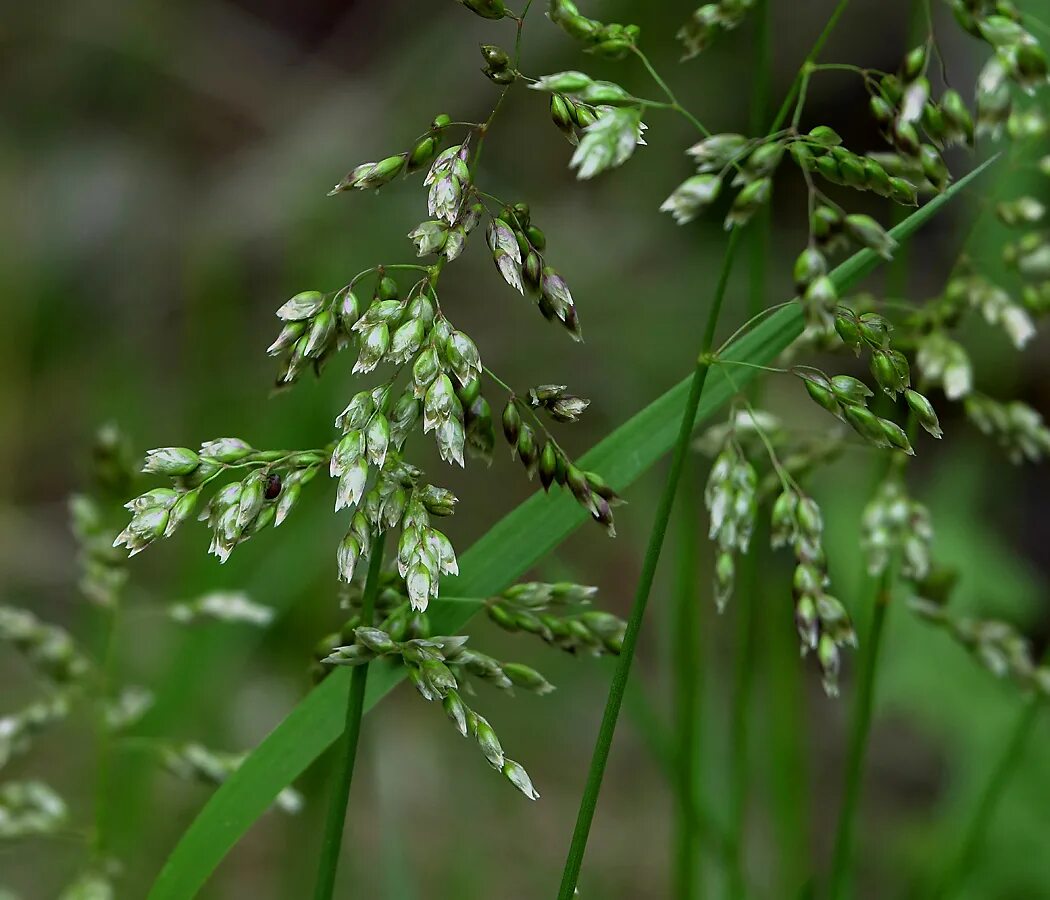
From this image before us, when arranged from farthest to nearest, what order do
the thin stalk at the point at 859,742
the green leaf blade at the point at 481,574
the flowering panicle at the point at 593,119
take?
the thin stalk at the point at 859,742, the green leaf blade at the point at 481,574, the flowering panicle at the point at 593,119

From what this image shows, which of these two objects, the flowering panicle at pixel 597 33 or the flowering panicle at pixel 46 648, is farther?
the flowering panicle at pixel 46 648

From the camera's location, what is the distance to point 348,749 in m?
1.01

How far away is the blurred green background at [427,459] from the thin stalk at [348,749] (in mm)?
834

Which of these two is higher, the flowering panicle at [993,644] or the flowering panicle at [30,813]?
the flowering panicle at [30,813]

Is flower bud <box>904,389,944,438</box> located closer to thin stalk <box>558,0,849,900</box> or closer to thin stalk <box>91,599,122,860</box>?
thin stalk <box>558,0,849,900</box>

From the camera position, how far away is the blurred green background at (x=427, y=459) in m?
2.78

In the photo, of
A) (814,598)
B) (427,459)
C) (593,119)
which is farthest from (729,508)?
(427,459)

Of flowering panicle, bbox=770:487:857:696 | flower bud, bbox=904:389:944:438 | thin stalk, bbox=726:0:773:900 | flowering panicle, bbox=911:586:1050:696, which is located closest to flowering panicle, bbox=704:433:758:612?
flowering panicle, bbox=770:487:857:696

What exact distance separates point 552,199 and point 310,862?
13.4ft

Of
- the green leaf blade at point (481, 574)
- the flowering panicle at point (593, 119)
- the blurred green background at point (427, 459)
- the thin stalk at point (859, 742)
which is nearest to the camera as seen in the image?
the flowering panicle at point (593, 119)

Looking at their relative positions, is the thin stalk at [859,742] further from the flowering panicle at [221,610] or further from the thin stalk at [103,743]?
the thin stalk at [103,743]

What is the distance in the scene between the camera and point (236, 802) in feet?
3.80

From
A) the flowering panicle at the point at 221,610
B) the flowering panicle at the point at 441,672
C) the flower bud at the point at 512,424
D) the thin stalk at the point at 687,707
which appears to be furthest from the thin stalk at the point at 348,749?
the thin stalk at the point at 687,707

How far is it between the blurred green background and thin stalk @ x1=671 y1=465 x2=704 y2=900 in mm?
80
